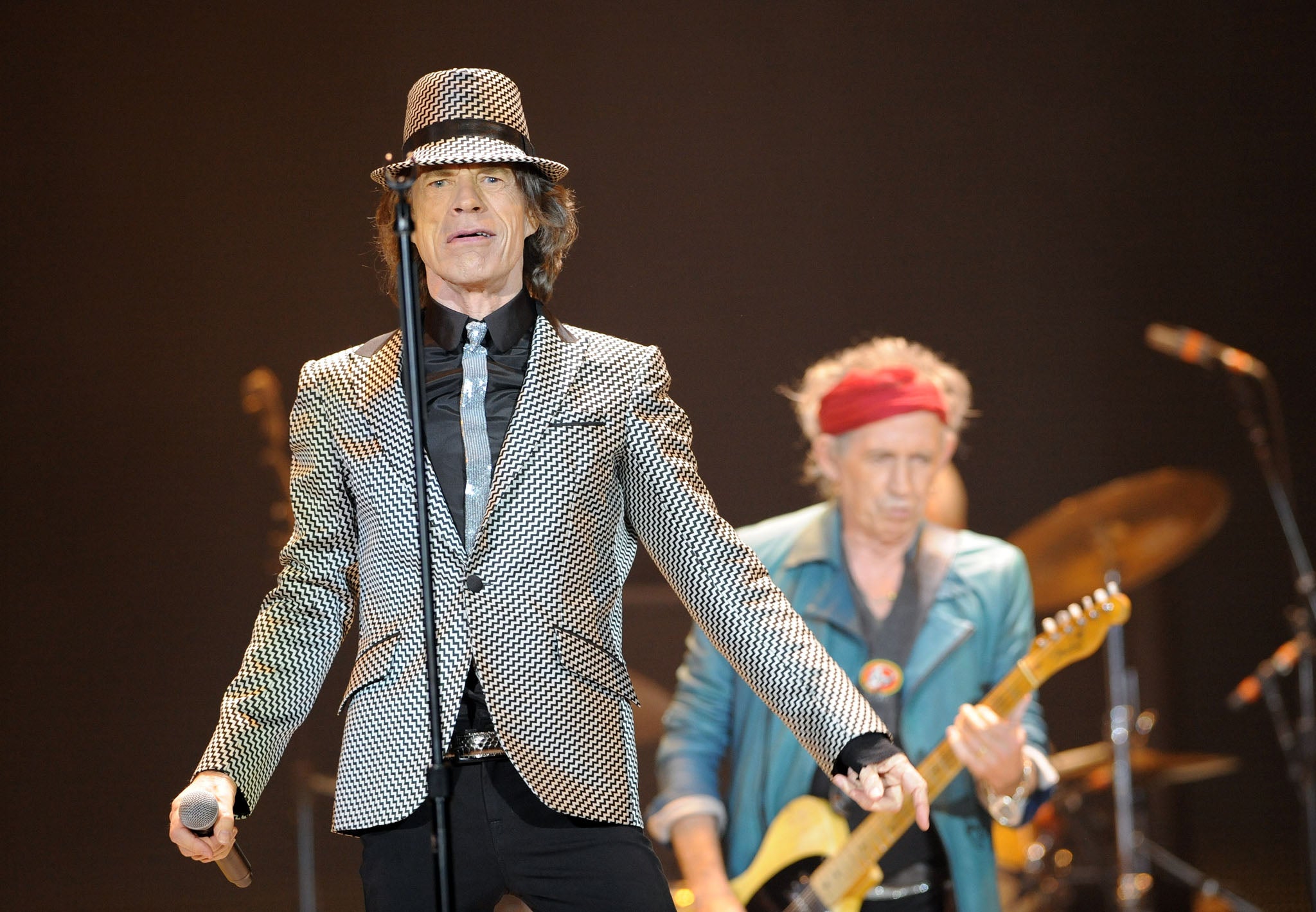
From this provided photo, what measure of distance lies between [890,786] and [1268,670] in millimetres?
3051

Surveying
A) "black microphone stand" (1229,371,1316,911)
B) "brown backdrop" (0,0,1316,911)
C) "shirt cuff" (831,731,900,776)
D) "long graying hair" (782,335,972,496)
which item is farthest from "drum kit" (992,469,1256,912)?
"shirt cuff" (831,731,900,776)

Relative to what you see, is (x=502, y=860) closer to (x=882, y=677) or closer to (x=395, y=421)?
(x=395, y=421)

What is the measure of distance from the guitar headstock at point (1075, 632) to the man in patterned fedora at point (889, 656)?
0.13 meters

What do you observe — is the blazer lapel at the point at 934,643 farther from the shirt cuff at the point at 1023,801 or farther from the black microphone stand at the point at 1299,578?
the black microphone stand at the point at 1299,578

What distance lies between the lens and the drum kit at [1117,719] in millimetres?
4020

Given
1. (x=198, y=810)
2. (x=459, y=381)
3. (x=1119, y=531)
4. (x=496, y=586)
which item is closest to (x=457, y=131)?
(x=459, y=381)

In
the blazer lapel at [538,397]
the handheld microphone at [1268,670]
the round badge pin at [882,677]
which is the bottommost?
the handheld microphone at [1268,670]

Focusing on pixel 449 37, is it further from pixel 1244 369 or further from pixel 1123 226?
pixel 1244 369

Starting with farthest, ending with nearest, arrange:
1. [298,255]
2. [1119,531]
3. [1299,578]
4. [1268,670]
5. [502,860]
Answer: [1299,578]
[1268,670]
[1119,531]
[298,255]
[502,860]

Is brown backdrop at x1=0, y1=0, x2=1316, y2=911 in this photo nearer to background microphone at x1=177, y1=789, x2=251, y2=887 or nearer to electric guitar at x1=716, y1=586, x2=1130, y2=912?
electric guitar at x1=716, y1=586, x2=1130, y2=912

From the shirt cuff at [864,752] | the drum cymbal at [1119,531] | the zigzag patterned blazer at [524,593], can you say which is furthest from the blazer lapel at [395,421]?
the drum cymbal at [1119,531]

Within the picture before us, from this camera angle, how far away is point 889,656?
318cm

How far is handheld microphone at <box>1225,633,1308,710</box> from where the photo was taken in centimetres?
420

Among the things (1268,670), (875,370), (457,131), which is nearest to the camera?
(457,131)
